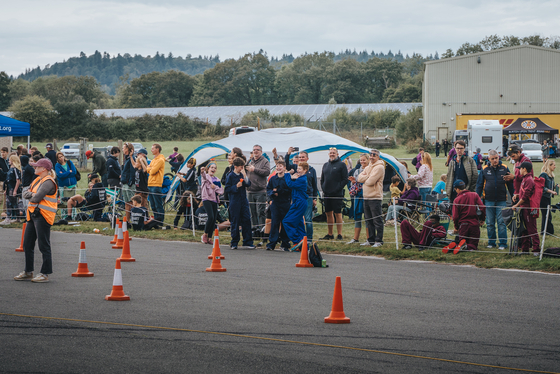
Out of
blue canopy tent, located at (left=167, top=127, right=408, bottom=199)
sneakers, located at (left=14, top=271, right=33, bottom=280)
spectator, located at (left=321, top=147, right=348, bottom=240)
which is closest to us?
sneakers, located at (left=14, top=271, right=33, bottom=280)

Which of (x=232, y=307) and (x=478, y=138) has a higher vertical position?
(x=478, y=138)

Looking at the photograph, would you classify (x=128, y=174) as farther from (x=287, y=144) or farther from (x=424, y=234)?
(x=424, y=234)

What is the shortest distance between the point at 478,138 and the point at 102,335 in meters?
39.3

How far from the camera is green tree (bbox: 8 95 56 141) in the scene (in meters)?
63.0

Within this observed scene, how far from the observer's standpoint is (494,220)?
12.2 meters

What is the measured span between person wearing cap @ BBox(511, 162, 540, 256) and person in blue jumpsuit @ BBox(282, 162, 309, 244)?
410 cm

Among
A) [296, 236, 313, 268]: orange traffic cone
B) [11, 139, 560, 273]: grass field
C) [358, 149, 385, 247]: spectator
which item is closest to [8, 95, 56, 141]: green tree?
[11, 139, 560, 273]: grass field

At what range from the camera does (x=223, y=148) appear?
1981 cm

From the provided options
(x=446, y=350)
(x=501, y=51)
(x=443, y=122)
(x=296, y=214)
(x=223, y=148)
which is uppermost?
(x=501, y=51)

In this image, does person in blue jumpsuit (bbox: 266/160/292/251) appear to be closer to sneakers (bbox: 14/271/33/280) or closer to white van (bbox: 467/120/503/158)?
sneakers (bbox: 14/271/33/280)

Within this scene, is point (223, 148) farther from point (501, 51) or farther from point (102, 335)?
point (501, 51)

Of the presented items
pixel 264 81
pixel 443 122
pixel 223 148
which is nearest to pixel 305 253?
pixel 223 148

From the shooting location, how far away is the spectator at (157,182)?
621 inches

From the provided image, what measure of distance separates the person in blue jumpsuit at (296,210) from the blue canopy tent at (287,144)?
238 inches
